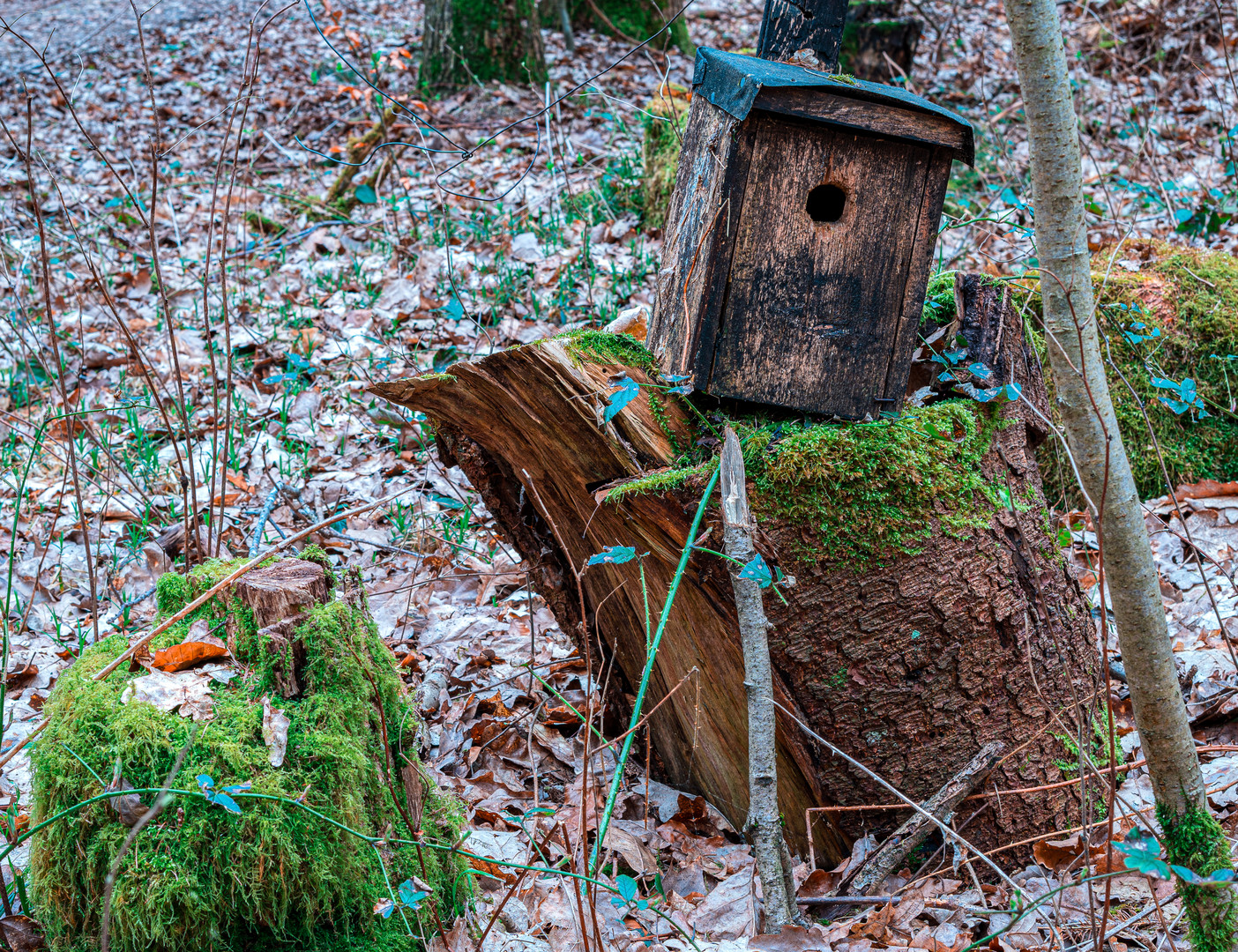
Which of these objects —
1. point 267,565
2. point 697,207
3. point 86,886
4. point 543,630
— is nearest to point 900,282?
point 697,207

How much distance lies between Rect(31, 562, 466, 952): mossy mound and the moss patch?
79 centimetres

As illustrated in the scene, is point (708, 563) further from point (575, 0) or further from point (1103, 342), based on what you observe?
point (575, 0)

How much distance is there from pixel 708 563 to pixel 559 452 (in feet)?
1.72

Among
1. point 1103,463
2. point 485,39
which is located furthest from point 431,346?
point 485,39

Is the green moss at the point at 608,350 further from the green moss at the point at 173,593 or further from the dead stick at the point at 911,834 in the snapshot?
the dead stick at the point at 911,834

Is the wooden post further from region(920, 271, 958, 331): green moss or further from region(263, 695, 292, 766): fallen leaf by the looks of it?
region(263, 695, 292, 766): fallen leaf

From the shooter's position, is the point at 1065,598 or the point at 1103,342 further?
the point at 1103,342

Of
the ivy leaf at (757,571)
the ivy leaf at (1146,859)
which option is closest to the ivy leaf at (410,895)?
the ivy leaf at (757,571)

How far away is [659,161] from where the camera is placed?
231 inches

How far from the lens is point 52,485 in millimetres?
4262

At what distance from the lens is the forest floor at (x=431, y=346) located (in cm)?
242

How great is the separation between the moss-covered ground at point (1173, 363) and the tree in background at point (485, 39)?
240 inches

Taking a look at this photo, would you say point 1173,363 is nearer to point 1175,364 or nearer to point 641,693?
point 1175,364

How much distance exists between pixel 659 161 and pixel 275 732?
16.0 ft
